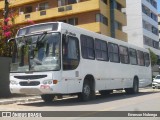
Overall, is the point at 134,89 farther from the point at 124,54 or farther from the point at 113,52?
the point at 113,52

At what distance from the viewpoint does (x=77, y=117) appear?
1070 centimetres

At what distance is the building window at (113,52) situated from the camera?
1895 centimetres

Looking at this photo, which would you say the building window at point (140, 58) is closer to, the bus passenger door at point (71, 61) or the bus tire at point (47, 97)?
the bus tire at point (47, 97)

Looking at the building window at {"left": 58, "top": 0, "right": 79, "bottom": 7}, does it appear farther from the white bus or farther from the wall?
the white bus

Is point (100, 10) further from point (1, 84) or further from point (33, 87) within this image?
point (33, 87)

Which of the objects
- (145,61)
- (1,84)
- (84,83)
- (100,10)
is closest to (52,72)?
(84,83)

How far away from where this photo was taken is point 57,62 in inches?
546

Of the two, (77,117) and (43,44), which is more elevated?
(43,44)

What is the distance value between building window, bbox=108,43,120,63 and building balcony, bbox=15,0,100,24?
2246cm

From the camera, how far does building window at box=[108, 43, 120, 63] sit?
19.0 m

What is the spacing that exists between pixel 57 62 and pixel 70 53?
0.97 meters

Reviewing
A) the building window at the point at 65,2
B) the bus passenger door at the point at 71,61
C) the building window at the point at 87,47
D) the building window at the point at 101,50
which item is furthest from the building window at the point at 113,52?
the building window at the point at 65,2

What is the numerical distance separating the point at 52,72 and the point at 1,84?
6.66 m

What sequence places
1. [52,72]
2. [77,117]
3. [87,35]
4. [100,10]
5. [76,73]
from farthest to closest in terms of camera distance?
[100,10] < [87,35] < [76,73] < [52,72] < [77,117]
